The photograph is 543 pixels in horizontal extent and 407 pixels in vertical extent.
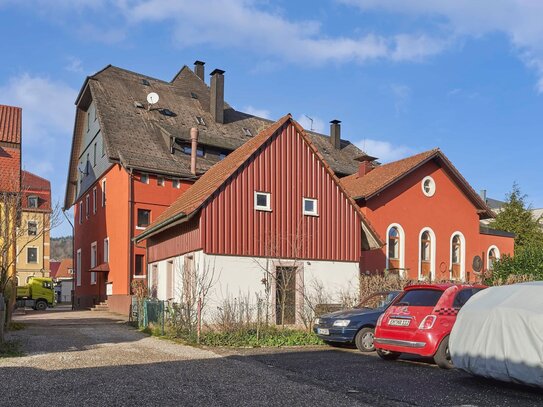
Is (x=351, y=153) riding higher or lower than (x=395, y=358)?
higher

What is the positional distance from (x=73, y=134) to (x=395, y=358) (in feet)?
107

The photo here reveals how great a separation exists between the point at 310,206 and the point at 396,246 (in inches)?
330

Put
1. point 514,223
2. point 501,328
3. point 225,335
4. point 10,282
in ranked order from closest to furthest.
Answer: point 501,328 → point 225,335 → point 10,282 → point 514,223

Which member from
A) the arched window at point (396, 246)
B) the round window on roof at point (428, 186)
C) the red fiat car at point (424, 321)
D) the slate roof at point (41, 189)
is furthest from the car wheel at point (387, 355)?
the slate roof at point (41, 189)

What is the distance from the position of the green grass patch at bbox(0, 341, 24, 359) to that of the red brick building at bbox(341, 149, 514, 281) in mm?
16165

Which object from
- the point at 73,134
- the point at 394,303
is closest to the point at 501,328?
the point at 394,303

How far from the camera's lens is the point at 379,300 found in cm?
1551

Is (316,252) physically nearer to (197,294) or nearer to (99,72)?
(197,294)

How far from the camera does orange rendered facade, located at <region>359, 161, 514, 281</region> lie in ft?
91.2

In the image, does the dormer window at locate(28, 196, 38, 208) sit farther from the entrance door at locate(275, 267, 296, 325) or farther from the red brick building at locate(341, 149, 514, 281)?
the entrance door at locate(275, 267, 296, 325)

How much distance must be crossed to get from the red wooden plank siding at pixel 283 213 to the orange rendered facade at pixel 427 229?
5398 mm

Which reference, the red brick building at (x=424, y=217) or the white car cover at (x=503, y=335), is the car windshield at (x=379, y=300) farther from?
the red brick building at (x=424, y=217)

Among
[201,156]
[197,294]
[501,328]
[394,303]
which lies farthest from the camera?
[201,156]

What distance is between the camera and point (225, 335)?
52.1 feet
